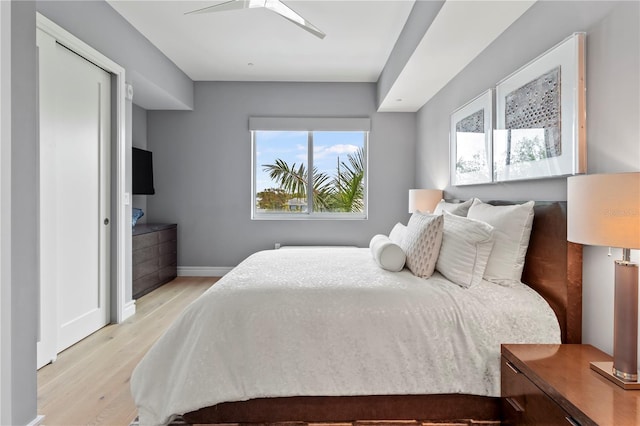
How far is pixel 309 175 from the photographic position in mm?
5055

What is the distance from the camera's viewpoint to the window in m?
5.03

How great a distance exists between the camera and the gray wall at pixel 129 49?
2576 mm

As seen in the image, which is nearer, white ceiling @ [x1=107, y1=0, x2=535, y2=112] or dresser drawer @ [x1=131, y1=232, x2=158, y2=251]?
white ceiling @ [x1=107, y1=0, x2=535, y2=112]

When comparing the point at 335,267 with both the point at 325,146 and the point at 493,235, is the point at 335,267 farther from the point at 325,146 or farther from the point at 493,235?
the point at 325,146

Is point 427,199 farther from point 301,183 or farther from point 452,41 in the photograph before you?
point 301,183

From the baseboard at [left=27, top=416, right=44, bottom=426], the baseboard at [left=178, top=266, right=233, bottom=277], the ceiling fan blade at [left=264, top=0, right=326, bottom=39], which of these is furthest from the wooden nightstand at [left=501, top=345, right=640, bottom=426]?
the baseboard at [left=178, top=266, right=233, bottom=277]

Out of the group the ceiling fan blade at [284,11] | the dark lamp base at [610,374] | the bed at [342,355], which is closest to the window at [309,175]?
the ceiling fan blade at [284,11]

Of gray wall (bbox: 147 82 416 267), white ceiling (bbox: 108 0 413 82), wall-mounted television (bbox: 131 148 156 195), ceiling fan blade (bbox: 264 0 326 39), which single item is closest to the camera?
ceiling fan blade (bbox: 264 0 326 39)

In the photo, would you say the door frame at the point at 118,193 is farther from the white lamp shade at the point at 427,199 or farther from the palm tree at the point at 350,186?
the white lamp shade at the point at 427,199

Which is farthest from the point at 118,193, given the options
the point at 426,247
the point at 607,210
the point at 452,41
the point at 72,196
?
the point at 607,210

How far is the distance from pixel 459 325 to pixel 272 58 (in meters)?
3.58

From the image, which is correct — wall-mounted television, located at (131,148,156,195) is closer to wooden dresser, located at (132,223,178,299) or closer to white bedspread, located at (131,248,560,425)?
wooden dresser, located at (132,223,178,299)

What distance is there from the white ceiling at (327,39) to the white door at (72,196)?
876 millimetres

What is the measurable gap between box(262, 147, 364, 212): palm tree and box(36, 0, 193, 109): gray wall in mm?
1549
